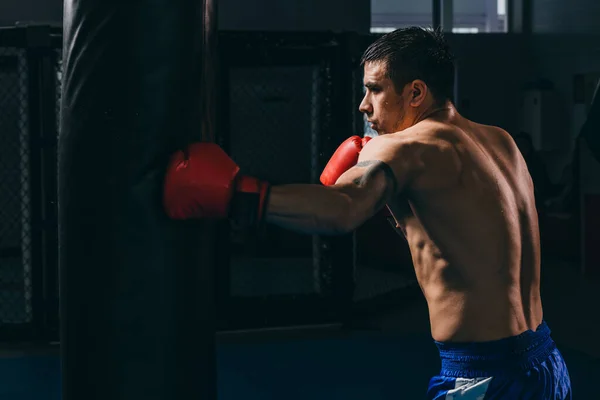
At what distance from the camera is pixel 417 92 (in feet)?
6.04

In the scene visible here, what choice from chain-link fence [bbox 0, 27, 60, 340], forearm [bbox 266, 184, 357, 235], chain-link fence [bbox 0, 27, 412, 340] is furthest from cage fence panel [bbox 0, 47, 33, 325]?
forearm [bbox 266, 184, 357, 235]

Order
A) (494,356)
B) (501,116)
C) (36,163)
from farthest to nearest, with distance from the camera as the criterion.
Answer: (501,116) < (36,163) < (494,356)

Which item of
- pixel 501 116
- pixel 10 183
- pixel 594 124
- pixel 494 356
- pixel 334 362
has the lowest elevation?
pixel 334 362

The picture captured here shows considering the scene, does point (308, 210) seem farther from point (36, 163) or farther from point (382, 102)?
point (36, 163)

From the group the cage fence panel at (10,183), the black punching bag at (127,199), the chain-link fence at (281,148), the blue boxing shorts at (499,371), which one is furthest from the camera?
the cage fence panel at (10,183)

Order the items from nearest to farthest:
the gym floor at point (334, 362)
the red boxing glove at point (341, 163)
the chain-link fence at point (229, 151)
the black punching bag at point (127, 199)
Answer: the black punching bag at point (127, 199) → the red boxing glove at point (341, 163) → the gym floor at point (334, 362) → the chain-link fence at point (229, 151)

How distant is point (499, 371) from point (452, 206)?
40 cm

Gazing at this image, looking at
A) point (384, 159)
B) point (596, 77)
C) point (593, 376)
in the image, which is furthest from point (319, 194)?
point (596, 77)

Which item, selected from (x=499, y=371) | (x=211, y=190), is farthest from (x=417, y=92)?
(x=499, y=371)

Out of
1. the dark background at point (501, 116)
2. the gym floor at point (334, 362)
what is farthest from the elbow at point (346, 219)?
the dark background at point (501, 116)

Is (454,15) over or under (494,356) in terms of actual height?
over

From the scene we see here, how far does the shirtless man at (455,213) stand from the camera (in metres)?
1.72

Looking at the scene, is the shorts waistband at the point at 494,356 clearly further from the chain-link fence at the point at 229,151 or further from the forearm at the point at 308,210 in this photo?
the chain-link fence at the point at 229,151

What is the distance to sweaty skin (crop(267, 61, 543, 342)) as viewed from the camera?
1706 millimetres
